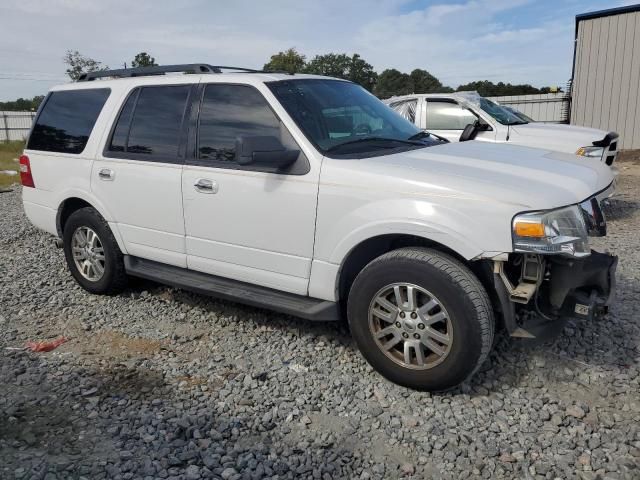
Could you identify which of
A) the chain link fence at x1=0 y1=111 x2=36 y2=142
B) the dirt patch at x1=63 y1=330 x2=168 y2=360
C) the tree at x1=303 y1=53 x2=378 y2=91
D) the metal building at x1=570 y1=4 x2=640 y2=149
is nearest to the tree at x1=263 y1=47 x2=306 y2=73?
the tree at x1=303 y1=53 x2=378 y2=91

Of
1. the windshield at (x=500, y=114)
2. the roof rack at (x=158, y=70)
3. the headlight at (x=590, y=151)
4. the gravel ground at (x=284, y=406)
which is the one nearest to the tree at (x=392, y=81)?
the windshield at (x=500, y=114)

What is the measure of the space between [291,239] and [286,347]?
2.91 feet

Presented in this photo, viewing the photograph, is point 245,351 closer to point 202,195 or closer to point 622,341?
point 202,195

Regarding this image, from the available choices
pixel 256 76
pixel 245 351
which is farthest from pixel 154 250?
pixel 256 76

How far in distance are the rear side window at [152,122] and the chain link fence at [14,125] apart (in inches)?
1360

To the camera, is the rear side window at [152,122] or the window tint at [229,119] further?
the rear side window at [152,122]

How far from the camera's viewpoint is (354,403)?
11.1 ft

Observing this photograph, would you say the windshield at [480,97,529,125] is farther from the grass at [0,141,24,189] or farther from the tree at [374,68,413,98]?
the tree at [374,68,413,98]

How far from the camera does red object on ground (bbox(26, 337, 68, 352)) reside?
166 inches

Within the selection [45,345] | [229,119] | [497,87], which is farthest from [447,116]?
[497,87]

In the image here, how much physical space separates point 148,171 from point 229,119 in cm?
85

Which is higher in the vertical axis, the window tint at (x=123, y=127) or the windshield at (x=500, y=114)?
the windshield at (x=500, y=114)

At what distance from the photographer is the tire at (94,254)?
494 centimetres

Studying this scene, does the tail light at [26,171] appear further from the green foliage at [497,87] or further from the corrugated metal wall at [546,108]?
the green foliage at [497,87]
